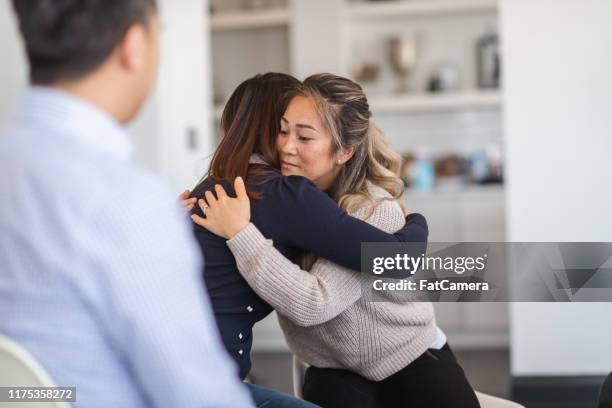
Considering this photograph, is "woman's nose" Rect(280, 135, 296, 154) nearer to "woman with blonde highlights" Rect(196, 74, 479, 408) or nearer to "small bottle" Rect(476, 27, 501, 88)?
"woman with blonde highlights" Rect(196, 74, 479, 408)

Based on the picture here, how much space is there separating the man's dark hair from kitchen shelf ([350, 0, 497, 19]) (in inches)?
158

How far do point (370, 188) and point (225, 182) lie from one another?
32cm

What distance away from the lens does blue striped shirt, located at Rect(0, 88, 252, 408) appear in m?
0.76

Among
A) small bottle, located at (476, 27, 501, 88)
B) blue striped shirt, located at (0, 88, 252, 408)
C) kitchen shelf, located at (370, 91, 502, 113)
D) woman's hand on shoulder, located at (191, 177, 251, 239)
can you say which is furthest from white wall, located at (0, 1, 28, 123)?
small bottle, located at (476, 27, 501, 88)

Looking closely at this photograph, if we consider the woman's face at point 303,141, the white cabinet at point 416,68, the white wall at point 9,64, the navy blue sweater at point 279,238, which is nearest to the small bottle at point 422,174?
the white cabinet at point 416,68

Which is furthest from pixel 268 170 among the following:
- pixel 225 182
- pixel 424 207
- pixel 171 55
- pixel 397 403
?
pixel 424 207

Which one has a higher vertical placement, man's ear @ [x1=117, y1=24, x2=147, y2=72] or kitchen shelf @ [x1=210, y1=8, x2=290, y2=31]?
kitchen shelf @ [x1=210, y1=8, x2=290, y2=31]

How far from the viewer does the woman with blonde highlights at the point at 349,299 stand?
128 cm

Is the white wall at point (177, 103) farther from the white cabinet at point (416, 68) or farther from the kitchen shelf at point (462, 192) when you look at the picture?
the kitchen shelf at point (462, 192)

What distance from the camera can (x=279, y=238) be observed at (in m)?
1.28

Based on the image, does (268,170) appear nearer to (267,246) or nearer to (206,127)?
(267,246)

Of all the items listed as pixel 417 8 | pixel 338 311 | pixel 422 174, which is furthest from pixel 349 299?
pixel 417 8

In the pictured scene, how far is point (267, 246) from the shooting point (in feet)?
4.02

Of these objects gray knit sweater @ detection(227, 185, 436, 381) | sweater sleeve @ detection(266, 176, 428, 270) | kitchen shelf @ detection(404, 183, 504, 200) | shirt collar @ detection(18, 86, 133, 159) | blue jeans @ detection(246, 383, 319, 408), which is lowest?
kitchen shelf @ detection(404, 183, 504, 200)
